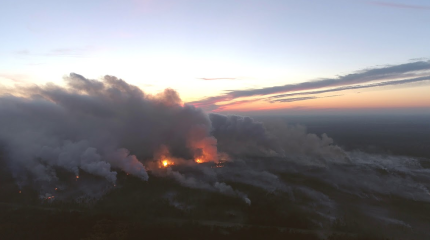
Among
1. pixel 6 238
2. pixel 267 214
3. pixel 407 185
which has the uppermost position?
pixel 6 238

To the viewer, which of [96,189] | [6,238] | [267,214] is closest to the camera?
[6,238]

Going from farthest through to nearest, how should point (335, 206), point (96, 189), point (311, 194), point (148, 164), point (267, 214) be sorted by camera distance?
point (148, 164)
point (96, 189)
point (311, 194)
point (335, 206)
point (267, 214)

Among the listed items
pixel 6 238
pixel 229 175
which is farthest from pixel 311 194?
pixel 6 238

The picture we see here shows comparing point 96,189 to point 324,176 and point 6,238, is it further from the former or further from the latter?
point 324,176

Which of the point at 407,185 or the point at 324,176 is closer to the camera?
the point at 407,185

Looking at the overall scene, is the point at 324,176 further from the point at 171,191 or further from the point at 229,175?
the point at 171,191

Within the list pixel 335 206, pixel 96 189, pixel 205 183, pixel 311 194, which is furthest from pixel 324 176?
pixel 96 189

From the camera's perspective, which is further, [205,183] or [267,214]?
[205,183]

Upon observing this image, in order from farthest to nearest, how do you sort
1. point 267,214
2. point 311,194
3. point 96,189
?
point 96,189 < point 311,194 < point 267,214

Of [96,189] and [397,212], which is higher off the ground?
[96,189]
